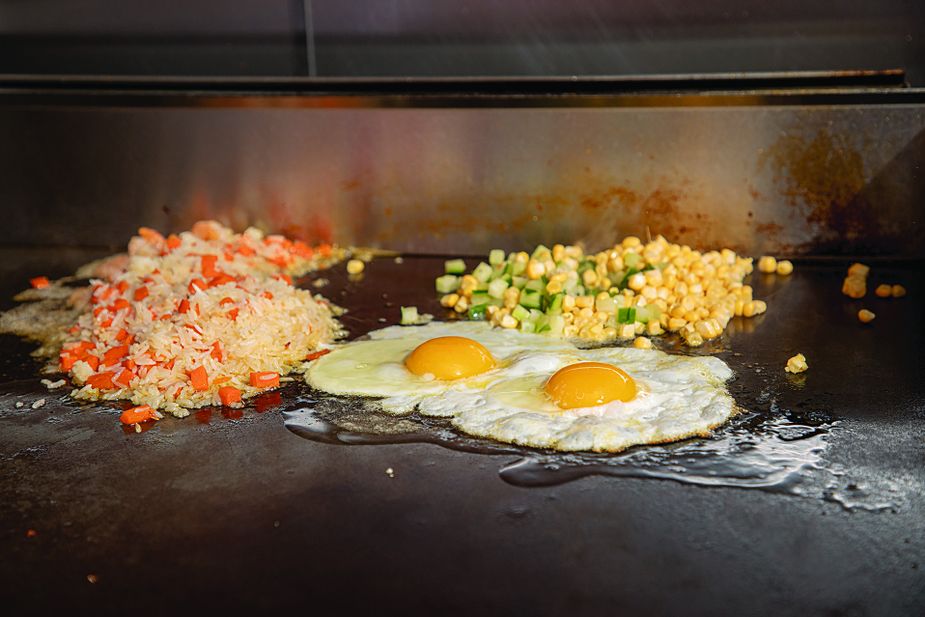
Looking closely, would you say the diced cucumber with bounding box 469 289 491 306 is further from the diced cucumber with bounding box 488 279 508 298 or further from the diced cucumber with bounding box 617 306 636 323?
the diced cucumber with bounding box 617 306 636 323

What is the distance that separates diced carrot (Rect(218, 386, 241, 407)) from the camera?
Result: 330 centimetres

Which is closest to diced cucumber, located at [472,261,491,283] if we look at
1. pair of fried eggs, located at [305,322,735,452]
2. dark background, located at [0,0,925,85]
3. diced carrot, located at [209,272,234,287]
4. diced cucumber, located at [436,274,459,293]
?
diced cucumber, located at [436,274,459,293]

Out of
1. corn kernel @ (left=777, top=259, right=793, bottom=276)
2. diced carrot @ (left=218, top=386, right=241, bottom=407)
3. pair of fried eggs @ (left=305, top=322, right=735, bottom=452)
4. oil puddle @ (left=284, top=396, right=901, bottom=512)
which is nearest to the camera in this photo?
oil puddle @ (left=284, top=396, right=901, bottom=512)

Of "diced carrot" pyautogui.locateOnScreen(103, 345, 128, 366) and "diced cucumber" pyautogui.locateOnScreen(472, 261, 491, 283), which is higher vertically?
"diced cucumber" pyautogui.locateOnScreen(472, 261, 491, 283)

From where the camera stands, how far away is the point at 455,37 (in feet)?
18.6

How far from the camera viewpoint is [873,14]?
5.12 metres

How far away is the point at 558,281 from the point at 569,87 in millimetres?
1486

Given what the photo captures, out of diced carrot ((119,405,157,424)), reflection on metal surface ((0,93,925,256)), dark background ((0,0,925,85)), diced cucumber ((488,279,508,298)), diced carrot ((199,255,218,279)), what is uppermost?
dark background ((0,0,925,85))

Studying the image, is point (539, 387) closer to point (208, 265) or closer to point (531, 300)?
point (531, 300)

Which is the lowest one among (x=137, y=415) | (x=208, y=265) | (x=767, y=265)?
(x=137, y=415)

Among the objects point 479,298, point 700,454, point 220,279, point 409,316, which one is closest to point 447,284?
point 479,298

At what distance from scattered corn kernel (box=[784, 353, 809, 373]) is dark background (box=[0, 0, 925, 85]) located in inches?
98.7

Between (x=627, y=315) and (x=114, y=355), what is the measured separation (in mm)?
2213

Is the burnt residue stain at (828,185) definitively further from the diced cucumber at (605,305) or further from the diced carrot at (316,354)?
the diced carrot at (316,354)
